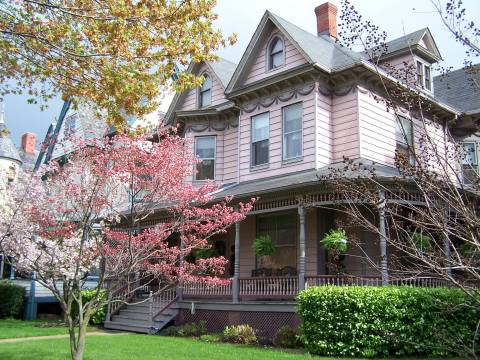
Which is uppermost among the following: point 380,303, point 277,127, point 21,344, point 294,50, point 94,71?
point 294,50

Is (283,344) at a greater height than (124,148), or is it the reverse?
(124,148)

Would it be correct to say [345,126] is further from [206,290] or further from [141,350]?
[141,350]

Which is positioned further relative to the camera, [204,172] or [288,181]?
[204,172]

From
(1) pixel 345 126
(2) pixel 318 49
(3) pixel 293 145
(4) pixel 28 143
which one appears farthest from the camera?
(4) pixel 28 143

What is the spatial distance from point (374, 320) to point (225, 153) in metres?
10.3

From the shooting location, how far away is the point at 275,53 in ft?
60.7

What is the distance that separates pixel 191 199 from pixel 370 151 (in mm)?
6554

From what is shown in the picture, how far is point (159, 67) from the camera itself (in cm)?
836

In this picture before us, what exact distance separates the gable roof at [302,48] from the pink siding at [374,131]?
1437 mm

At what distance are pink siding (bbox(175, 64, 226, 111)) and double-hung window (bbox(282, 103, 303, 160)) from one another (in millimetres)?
4146

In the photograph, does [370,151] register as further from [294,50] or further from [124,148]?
[124,148]

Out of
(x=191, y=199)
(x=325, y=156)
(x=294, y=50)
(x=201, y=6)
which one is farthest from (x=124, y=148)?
(x=294, y=50)

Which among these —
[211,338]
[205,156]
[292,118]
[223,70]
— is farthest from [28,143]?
[211,338]

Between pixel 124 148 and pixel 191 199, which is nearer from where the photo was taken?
pixel 124 148
